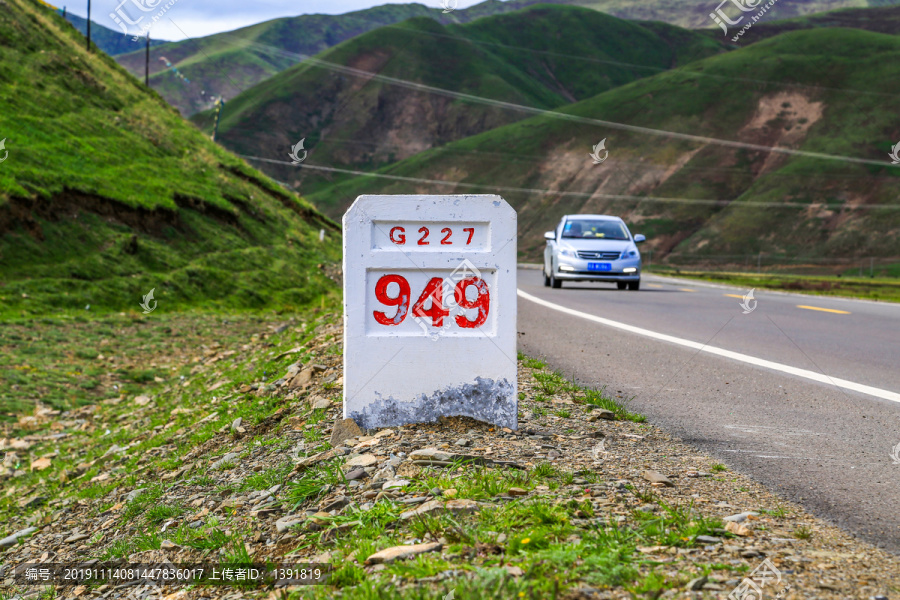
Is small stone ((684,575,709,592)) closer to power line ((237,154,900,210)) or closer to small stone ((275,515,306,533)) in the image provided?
small stone ((275,515,306,533))

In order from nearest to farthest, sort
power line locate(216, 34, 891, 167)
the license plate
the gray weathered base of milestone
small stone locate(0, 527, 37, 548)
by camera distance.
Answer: the gray weathered base of milestone < small stone locate(0, 527, 37, 548) < the license plate < power line locate(216, 34, 891, 167)

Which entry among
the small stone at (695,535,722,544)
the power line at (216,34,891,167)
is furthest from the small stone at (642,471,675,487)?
the power line at (216,34,891,167)

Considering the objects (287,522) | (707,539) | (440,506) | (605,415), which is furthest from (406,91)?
(707,539)

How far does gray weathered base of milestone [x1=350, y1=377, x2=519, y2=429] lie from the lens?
4.97 m

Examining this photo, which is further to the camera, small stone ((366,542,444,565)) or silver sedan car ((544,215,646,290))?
silver sedan car ((544,215,646,290))

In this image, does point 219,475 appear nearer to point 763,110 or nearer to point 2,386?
point 2,386

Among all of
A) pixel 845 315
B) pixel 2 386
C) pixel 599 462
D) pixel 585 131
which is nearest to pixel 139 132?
pixel 2 386

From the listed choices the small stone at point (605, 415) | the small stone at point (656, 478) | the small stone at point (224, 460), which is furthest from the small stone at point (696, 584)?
the small stone at point (224, 460)

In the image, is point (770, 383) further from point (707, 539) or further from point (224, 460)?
point (224, 460)

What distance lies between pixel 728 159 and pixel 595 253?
76.6 metres

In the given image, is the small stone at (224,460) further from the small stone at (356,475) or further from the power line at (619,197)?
the power line at (619,197)

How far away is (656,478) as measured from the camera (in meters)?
4.10

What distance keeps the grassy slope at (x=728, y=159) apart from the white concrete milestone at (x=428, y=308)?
7001cm

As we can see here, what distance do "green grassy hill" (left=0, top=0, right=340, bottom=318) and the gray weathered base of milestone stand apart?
13215mm
